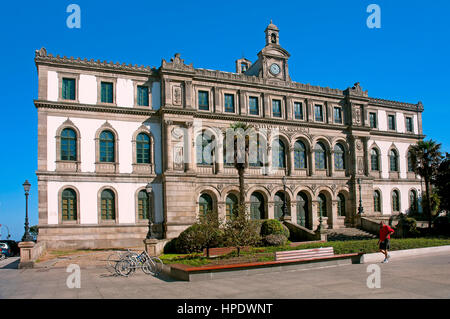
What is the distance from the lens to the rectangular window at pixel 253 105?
118ft

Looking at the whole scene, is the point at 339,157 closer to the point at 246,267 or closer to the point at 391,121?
the point at 391,121

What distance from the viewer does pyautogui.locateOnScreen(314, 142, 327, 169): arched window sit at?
38.6 metres

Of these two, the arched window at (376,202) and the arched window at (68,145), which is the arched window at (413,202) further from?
the arched window at (68,145)

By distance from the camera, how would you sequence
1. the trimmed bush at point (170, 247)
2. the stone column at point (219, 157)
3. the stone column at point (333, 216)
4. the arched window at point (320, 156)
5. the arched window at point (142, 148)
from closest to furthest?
the trimmed bush at point (170, 247) < the arched window at point (142, 148) < the stone column at point (219, 157) < the stone column at point (333, 216) < the arched window at point (320, 156)

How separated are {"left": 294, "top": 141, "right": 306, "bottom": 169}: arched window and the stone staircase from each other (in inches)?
267

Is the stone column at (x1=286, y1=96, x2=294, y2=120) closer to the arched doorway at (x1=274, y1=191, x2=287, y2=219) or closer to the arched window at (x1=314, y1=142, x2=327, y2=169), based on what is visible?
the arched window at (x1=314, y1=142, x2=327, y2=169)

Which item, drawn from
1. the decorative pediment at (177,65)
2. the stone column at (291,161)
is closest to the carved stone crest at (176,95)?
the decorative pediment at (177,65)

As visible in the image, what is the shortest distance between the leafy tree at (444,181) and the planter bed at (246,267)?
23978 mm

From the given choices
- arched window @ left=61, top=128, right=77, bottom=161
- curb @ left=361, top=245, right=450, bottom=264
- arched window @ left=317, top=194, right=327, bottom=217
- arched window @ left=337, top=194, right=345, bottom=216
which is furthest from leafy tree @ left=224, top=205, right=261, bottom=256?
arched window @ left=337, top=194, right=345, bottom=216

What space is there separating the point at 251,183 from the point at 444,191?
18162 millimetres

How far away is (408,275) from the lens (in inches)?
516

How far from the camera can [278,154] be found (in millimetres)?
36625
